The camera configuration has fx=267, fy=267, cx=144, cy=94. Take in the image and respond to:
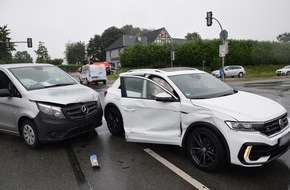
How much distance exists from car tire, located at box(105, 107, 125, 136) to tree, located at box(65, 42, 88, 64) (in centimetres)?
9332

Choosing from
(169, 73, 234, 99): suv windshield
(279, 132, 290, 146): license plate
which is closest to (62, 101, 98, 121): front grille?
(169, 73, 234, 99): suv windshield

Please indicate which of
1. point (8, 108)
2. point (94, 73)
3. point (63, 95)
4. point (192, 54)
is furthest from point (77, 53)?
point (63, 95)

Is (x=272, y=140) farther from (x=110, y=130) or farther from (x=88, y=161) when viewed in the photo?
(x=110, y=130)

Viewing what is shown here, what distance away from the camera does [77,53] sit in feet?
315

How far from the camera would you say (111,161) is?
474cm

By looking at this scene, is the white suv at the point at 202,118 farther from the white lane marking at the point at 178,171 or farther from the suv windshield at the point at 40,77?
the suv windshield at the point at 40,77

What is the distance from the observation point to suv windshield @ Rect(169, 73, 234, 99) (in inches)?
183

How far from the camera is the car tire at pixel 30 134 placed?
5316 mm

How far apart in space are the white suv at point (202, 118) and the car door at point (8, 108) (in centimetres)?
222

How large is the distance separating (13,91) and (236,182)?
4.76m

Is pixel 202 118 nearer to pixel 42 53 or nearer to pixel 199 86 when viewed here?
pixel 199 86

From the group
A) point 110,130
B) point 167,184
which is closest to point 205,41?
point 110,130

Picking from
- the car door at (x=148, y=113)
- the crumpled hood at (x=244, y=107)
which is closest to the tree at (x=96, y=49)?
the car door at (x=148, y=113)

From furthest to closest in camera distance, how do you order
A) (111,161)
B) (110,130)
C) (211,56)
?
(211,56) → (110,130) → (111,161)
